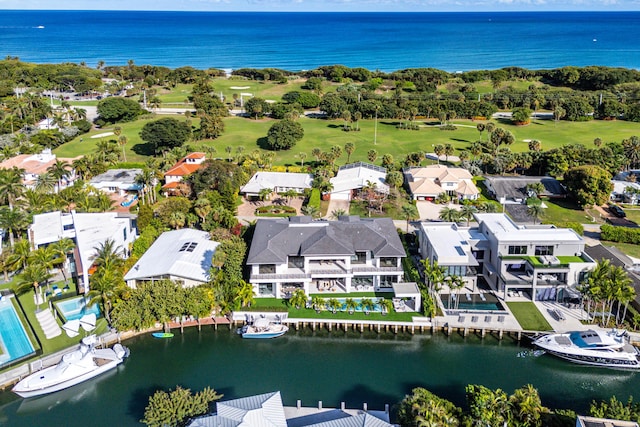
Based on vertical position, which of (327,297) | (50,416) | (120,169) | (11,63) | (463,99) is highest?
(11,63)

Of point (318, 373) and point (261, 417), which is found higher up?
point (261, 417)

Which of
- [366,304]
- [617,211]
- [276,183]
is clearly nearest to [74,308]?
[366,304]

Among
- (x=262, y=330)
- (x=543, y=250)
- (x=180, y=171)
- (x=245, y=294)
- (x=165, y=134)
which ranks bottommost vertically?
(x=262, y=330)

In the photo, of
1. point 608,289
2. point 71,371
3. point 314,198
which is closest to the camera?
point 71,371

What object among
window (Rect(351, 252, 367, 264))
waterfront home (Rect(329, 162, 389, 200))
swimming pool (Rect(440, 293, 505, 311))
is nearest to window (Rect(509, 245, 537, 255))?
swimming pool (Rect(440, 293, 505, 311))

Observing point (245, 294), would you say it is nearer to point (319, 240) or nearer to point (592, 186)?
point (319, 240)

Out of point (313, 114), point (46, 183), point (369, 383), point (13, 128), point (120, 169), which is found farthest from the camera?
point (313, 114)

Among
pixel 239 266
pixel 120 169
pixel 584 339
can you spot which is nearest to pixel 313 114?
pixel 120 169

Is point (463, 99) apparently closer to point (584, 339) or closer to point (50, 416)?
point (584, 339)
